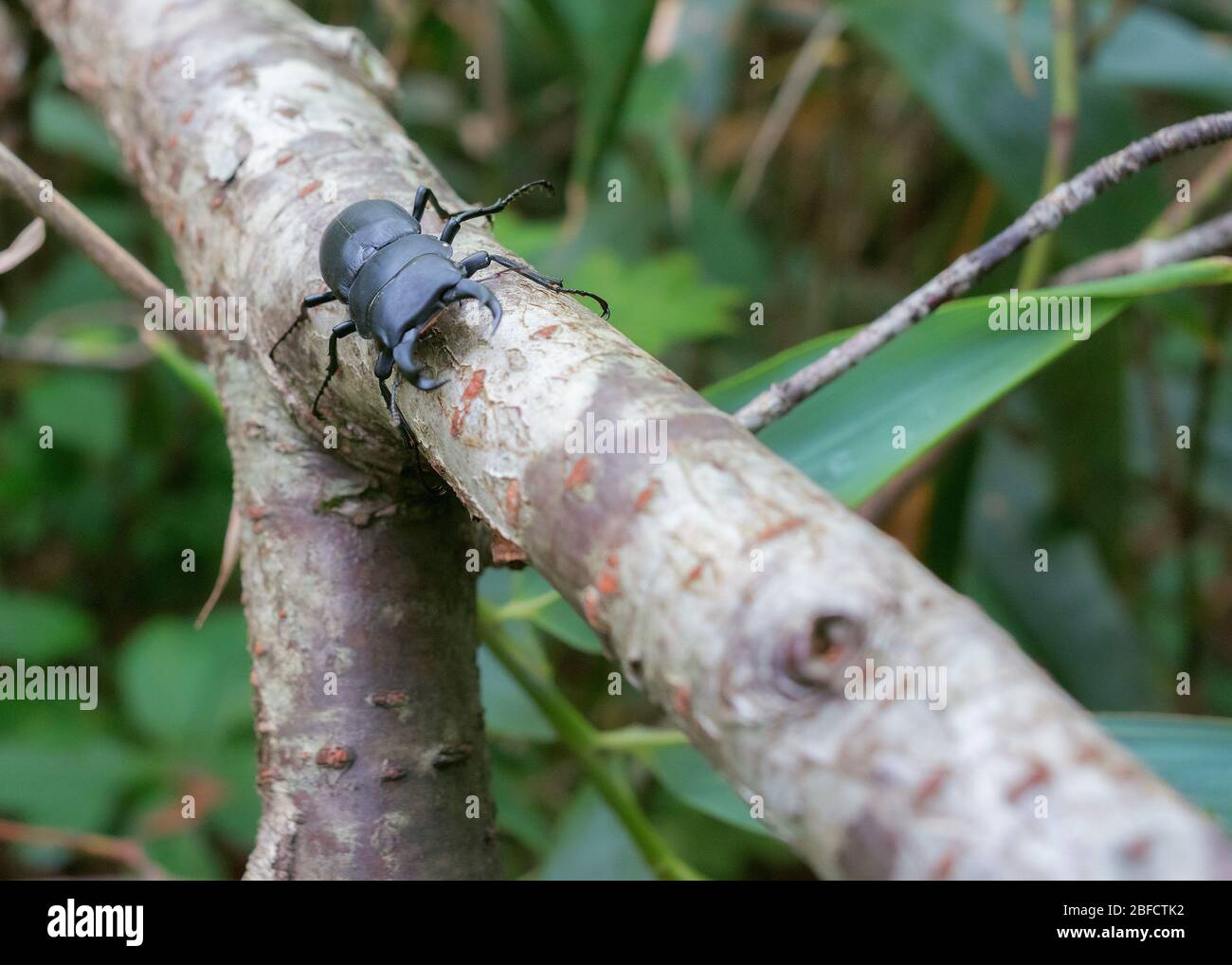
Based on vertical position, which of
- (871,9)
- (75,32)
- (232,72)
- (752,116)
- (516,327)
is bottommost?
(516,327)

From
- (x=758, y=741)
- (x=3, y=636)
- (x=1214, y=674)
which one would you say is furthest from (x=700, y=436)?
(x=1214, y=674)

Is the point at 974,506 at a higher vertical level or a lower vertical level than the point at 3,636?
higher

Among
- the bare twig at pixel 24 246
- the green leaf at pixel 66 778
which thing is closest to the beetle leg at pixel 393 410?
the bare twig at pixel 24 246

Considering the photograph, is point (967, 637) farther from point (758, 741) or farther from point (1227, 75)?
point (1227, 75)

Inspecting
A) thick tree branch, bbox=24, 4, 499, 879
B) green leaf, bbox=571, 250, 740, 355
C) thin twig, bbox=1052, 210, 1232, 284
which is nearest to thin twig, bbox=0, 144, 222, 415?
thick tree branch, bbox=24, 4, 499, 879

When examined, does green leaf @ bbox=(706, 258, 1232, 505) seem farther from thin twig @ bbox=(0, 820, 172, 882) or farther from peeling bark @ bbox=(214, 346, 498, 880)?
thin twig @ bbox=(0, 820, 172, 882)

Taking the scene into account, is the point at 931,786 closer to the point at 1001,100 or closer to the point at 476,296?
the point at 476,296

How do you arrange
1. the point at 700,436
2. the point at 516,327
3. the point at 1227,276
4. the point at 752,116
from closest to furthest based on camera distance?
1. the point at 700,436
2. the point at 516,327
3. the point at 1227,276
4. the point at 752,116

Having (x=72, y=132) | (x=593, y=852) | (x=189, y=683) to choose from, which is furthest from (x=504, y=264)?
(x=72, y=132)

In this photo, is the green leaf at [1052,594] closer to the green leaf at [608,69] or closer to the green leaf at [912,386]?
the green leaf at [608,69]
